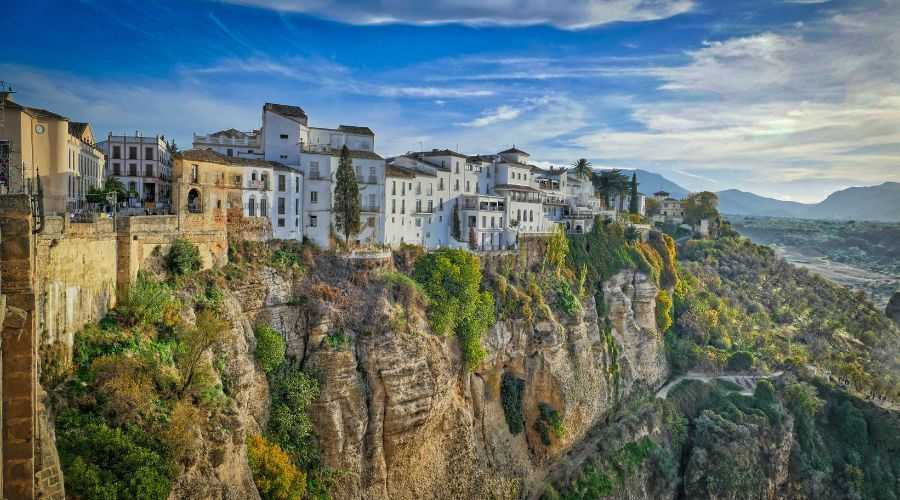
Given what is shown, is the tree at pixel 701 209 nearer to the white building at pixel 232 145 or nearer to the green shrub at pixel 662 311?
the green shrub at pixel 662 311

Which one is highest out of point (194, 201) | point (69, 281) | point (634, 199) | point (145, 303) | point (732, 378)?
point (634, 199)

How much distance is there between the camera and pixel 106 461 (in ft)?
51.4

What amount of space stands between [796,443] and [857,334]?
85.2ft

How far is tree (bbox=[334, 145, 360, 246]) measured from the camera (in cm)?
3472

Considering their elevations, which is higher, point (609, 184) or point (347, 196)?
point (609, 184)

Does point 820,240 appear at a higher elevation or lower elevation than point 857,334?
higher

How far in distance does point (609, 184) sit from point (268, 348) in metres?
53.3

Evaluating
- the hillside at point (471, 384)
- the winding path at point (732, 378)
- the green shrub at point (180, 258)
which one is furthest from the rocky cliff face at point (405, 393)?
the winding path at point (732, 378)

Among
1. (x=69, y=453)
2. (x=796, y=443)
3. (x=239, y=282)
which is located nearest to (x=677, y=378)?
(x=796, y=443)

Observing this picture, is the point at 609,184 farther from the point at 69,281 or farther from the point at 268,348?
the point at 69,281

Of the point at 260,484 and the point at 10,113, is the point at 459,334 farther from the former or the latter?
the point at 10,113

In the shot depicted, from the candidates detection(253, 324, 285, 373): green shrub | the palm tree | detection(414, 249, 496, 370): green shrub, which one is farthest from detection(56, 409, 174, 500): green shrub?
the palm tree

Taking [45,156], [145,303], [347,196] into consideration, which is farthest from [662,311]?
[45,156]

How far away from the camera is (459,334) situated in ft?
118
